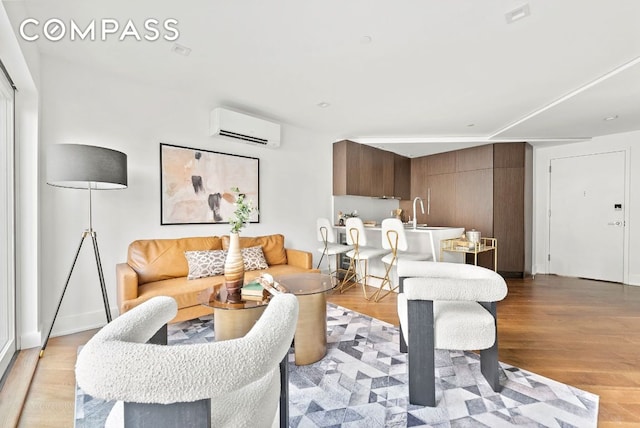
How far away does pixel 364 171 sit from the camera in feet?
16.0

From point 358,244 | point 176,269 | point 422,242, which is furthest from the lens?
point 422,242

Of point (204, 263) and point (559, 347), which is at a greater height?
point (204, 263)

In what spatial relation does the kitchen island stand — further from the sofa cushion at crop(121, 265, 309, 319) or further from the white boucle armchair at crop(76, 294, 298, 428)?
the white boucle armchair at crop(76, 294, 298, 428)

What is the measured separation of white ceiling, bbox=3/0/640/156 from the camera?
1.80m

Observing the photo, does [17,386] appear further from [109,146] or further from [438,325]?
[438,325]

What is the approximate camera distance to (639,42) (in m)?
2.08

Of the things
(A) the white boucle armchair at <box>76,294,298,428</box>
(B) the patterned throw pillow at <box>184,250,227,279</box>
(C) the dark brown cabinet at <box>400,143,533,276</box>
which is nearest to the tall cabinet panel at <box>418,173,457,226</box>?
(C) the dark brown cabinet at <box>400,143,533,276</box>

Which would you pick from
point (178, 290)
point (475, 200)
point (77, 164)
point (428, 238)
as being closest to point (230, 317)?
point (178, 290)

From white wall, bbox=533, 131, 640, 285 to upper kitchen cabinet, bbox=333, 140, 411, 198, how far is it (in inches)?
95.5

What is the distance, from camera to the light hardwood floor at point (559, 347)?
1543mm

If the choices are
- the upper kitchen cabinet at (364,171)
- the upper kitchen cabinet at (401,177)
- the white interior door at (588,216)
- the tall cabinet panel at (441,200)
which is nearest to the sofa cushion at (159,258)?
the upper kitchen cabinet at (364,171)

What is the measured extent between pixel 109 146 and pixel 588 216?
21.8 ft

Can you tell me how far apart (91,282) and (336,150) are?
3.59 metres

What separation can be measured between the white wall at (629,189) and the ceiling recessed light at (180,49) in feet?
18.8
